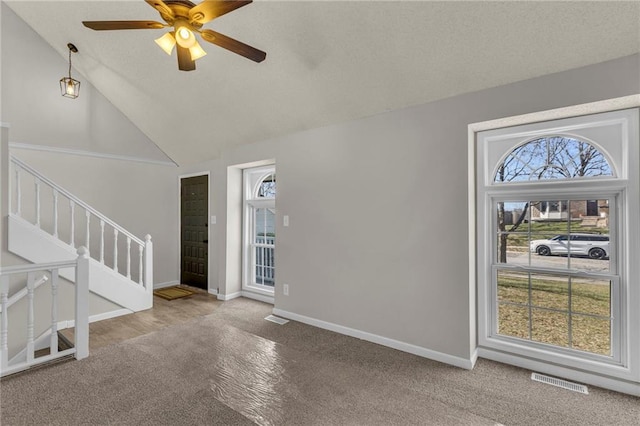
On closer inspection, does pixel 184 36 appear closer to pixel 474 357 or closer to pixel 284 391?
pixel 284 391

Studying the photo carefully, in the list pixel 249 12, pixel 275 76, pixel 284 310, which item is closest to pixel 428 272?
pixel 284 310

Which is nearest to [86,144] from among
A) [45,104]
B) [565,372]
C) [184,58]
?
[45,104]

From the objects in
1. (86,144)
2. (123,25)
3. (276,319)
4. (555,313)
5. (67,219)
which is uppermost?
(123,25)

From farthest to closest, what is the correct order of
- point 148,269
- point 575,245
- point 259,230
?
point 259,230
point 148,269
point 575,245

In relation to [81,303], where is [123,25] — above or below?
above

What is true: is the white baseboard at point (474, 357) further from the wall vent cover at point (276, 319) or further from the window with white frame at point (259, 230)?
the window with white frame at point (259, 230)

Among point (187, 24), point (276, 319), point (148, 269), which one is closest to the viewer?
point (187, 24)

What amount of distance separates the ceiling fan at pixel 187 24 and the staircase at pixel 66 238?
2503 millimetres

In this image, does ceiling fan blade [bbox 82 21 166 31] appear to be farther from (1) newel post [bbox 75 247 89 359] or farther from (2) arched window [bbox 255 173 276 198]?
(2) arched window [bbox 255 173 276 198]

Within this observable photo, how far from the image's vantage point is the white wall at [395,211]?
2387mm

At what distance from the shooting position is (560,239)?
97.1 inches

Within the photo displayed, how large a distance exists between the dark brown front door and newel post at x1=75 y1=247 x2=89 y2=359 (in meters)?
2.48

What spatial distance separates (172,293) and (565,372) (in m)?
5.08

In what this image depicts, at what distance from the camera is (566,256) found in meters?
2.44
